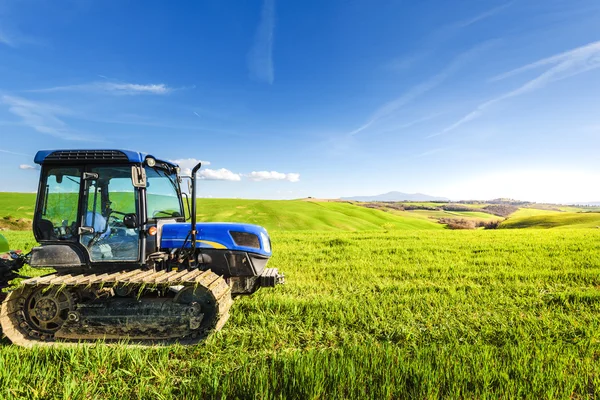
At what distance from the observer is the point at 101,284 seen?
176 inches

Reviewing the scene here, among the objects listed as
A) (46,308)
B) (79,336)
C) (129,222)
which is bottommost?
(79,336)

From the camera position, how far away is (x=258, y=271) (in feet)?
18.1

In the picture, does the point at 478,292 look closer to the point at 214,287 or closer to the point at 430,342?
the point at 430,342

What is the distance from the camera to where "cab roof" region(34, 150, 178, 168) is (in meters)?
4.89

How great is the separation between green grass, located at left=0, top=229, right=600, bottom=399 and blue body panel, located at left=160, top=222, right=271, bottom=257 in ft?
3.81

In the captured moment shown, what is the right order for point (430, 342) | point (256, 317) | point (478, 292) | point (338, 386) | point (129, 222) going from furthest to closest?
1. point (478, 292)
2. point (256, 317)
3. point (129, 222)
4. point (430, 342)
5. point (338, 386)

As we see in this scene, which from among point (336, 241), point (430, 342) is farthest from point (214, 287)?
point (336, 241)

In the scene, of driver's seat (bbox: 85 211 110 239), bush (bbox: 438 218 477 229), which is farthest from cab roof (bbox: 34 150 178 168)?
bush (bbox: 438 218 477 229)

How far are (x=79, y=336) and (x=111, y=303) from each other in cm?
60

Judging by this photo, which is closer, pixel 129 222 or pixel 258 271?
pixel 129 222

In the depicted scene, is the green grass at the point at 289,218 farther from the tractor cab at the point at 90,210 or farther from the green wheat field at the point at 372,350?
the tractor cab at the point at 90,210

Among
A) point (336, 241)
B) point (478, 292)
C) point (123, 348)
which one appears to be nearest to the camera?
point (123, 348)

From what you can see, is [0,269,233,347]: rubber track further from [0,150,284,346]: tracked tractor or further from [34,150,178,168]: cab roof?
[34,150,178,168]: cab roof

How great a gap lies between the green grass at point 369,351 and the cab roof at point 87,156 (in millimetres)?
2666
